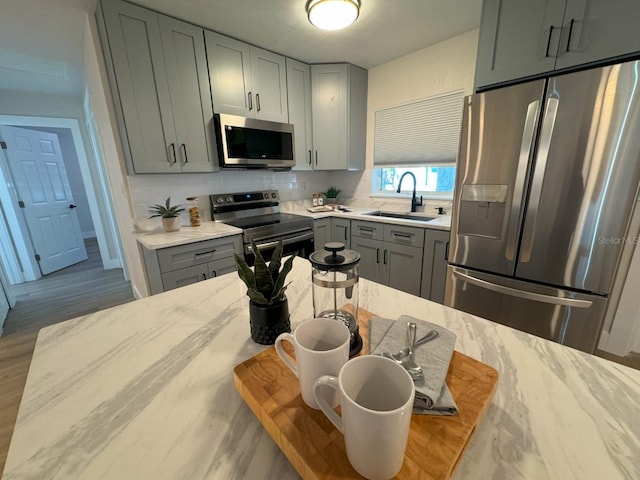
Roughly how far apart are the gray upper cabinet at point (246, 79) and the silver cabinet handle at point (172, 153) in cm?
48

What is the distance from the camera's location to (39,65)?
256 cm

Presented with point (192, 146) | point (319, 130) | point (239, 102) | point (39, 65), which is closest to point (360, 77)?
point (319, 130)

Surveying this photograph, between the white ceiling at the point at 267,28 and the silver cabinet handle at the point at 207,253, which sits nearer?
the white ceiling at the point at 267,28

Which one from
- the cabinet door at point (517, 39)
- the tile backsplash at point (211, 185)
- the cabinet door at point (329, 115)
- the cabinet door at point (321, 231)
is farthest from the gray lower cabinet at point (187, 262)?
the cabinet door at point (517, 39)

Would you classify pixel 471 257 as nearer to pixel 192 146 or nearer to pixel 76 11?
pixel 192 146

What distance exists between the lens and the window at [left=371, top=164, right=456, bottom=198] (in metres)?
2.66

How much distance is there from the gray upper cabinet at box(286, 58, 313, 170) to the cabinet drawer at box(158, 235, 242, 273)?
1.17 metres

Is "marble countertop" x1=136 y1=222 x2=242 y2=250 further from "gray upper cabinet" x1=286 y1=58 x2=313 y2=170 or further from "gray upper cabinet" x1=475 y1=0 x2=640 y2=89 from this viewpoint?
"gray upper cabinet" x1=475 y1=0 x2=640 y2=89

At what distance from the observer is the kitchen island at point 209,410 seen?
0.42m

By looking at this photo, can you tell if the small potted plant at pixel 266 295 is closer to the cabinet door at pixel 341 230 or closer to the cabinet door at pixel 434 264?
the cabinet door at pixel 434 264

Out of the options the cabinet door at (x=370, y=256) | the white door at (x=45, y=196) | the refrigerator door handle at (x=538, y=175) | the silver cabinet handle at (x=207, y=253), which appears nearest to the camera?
the refrigerator door handle at (x=538, y=175)

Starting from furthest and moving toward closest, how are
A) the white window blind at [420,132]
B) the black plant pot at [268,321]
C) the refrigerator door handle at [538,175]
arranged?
1. the white window blind at [420,132]
2. the refrigerator door handle at [538,175]
3. the black plant pot at [268,321]

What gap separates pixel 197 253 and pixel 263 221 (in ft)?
2.44

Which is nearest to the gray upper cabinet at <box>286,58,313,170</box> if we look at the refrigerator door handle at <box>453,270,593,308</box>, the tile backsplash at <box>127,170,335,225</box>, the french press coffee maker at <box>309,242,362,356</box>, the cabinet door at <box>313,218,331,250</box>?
the tile backsplash at <box>127,170,335,225</box>
